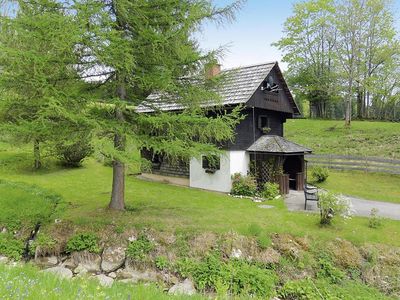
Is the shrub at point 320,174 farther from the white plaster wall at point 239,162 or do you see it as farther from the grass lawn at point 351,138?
the grass lawn at point 351,138

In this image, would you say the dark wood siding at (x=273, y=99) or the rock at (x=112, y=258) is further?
the dark wood siding at (x=273, y=99)

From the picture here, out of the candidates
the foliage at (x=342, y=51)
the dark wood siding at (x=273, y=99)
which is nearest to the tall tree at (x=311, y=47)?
the foliage at (x=342, y=51)

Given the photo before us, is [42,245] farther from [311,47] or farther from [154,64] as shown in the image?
[311,47]

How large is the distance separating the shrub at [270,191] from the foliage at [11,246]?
431 inches

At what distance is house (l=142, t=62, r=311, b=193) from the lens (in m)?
16.1

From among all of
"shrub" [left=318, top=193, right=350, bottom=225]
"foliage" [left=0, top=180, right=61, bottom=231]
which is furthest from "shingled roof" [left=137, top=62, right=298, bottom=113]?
"shrub" [left=318, top=193, right=350, bottom=225]

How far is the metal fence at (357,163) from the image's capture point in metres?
19.7

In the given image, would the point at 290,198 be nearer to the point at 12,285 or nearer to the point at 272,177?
the point at 272,177

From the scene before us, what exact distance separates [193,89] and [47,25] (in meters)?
4.53

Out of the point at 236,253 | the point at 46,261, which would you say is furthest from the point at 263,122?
the point at 46,261

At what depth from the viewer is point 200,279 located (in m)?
8.05

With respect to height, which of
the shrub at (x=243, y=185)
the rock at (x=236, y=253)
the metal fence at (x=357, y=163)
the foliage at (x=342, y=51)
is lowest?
the rock at (x=236, y=253)

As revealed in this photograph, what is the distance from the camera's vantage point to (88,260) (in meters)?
8.91

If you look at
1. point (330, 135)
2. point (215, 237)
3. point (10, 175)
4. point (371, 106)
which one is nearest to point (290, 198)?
point (215, 237)
